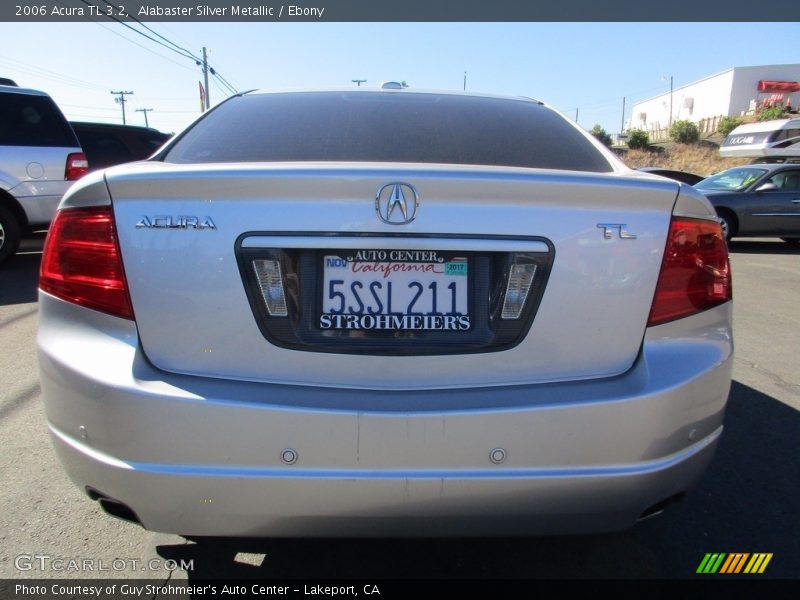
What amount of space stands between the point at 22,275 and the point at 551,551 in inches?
283

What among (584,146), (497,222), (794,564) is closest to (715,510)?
(794,564)

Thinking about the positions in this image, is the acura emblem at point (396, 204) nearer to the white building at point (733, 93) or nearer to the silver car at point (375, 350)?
the silver car at point (375, 350)

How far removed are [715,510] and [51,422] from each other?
250 centimetres

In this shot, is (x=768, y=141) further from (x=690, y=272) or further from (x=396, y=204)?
(x=396, y=204)

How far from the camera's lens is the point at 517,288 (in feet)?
5.40

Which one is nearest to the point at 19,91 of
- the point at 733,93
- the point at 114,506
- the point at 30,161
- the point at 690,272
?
the point at 30,161

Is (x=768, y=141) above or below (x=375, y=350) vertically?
above

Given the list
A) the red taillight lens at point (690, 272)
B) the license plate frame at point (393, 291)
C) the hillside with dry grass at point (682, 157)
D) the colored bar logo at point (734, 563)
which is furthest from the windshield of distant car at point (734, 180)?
the hillside with dry grass at point (682, 157)

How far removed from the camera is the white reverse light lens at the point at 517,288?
1636 mm

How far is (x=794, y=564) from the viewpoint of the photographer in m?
2.19

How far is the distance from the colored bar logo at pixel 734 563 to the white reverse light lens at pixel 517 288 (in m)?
1.30

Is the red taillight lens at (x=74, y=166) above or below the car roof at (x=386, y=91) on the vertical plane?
below

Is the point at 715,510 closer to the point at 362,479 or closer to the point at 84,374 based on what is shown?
the point at 362,479

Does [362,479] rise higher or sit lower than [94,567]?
higher
